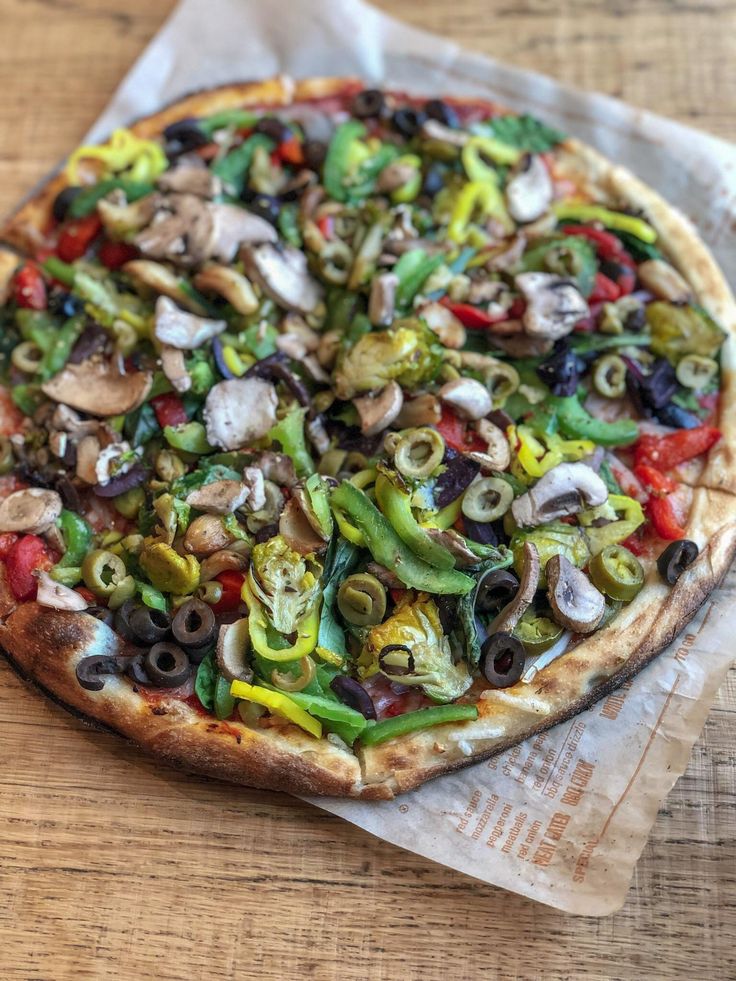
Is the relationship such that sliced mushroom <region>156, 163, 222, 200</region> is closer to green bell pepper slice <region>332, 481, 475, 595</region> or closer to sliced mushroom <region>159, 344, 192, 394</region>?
sliced mushroom <region>159, 344, 192, 394</region>

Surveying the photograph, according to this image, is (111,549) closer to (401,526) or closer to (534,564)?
(401,526)

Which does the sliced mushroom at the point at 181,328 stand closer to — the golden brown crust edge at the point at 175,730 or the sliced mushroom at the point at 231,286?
the sliced mushroom at the point at 231,286

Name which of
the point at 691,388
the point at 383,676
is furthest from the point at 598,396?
the point at 383,676

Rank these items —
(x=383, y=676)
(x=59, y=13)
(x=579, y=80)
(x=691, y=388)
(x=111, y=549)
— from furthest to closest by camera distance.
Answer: (x=59, y=13)
(x=579, y=80)
(x=691, y=388)
(x=111, y=549)
(x=383, y=676)

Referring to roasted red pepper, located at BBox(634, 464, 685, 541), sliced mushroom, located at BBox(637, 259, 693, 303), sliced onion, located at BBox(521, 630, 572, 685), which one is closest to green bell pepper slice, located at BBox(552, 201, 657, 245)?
sliced mushroom, located at BBox(637, 259, 693, 303)

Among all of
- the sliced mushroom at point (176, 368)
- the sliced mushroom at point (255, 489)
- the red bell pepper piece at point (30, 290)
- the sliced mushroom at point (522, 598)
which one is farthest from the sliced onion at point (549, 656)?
the red bell pepper piece at point (30, 290)

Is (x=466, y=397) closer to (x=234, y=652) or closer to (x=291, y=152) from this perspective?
(x=234, y=652)
